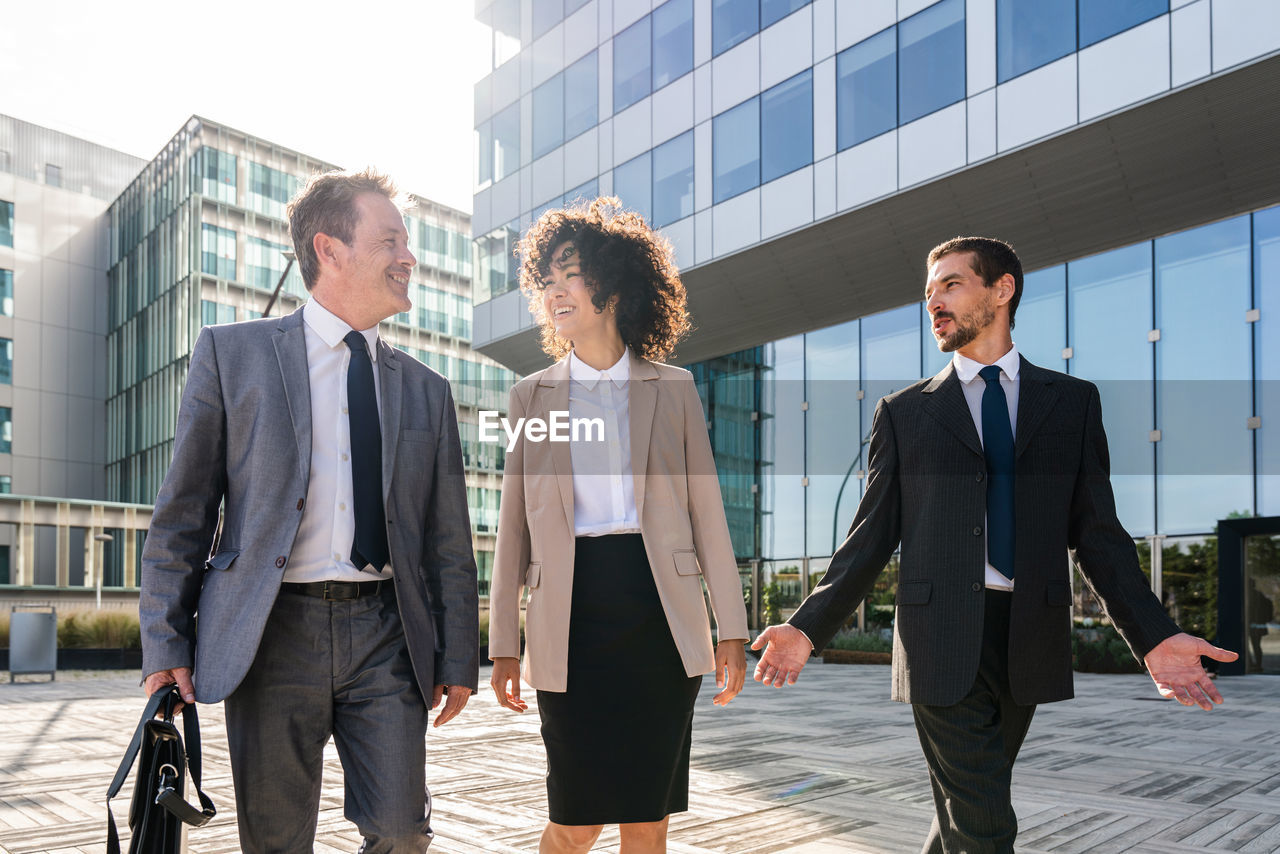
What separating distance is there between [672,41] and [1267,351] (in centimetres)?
1333

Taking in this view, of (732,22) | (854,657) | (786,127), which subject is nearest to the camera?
(786,127)

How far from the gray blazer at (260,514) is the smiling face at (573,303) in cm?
57

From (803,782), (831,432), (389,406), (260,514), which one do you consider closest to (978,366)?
(389,406)

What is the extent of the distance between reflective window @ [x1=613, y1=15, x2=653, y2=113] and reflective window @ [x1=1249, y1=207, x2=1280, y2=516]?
12.7 metres

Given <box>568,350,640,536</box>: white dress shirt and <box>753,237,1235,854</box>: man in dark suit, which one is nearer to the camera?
<box>753,237,1235,854</box>: man in dark suit

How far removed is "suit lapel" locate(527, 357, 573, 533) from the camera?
338 centimetres

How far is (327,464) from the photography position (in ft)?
9.97

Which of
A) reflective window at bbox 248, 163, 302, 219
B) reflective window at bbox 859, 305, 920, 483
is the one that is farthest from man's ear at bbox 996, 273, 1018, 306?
reflective window at bbox 248, 163, 302, 219

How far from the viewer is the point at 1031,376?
3324 mm

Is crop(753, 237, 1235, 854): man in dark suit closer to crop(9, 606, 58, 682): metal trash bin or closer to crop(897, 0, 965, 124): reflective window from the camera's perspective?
crop(897, 0, 965, 124): reflective window

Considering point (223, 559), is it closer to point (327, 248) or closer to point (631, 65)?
point (327, 248)

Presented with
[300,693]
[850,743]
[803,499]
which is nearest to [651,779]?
[300,693]

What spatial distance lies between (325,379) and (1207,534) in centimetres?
1945
